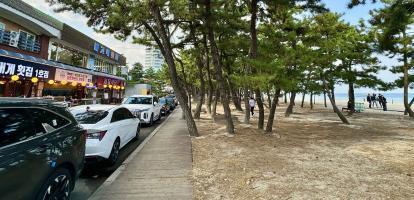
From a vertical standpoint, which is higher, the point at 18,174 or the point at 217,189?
the point at 18,174

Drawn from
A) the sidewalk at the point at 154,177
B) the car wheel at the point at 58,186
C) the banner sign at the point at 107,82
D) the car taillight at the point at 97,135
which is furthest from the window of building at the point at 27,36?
the car wheel at the point at 58,186

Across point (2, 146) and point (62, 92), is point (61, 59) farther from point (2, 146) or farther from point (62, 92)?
point (2, 146)

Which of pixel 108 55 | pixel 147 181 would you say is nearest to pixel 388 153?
pixel 147 181

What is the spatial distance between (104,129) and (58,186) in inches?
109

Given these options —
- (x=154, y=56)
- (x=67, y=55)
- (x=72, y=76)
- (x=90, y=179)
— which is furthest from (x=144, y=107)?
(x=67, y=55)

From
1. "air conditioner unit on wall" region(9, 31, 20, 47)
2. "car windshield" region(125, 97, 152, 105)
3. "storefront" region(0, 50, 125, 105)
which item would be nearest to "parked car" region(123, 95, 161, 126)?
"car windshield" region(125, 97, 152, 105)

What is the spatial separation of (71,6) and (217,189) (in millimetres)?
10193

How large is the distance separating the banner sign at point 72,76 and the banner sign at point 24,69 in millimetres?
691

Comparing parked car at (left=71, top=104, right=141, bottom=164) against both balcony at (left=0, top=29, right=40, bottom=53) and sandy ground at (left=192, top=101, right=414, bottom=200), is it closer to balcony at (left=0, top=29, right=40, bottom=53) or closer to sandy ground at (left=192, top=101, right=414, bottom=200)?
sandy ground at (left=192, top=101, right=414, bottom=200)

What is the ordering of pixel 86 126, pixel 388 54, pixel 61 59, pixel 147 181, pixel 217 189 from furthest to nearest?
pixel 61 59, pixel 388 54, pixel 86 126, pixel 147 181, pixel 217 189

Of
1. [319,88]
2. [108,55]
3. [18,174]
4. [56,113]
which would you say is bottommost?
[18,174]

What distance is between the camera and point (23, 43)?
19.9 m

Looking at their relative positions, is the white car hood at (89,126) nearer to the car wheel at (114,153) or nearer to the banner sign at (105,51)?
the car wheel at (114,153)

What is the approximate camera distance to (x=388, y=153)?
8.60 metres
